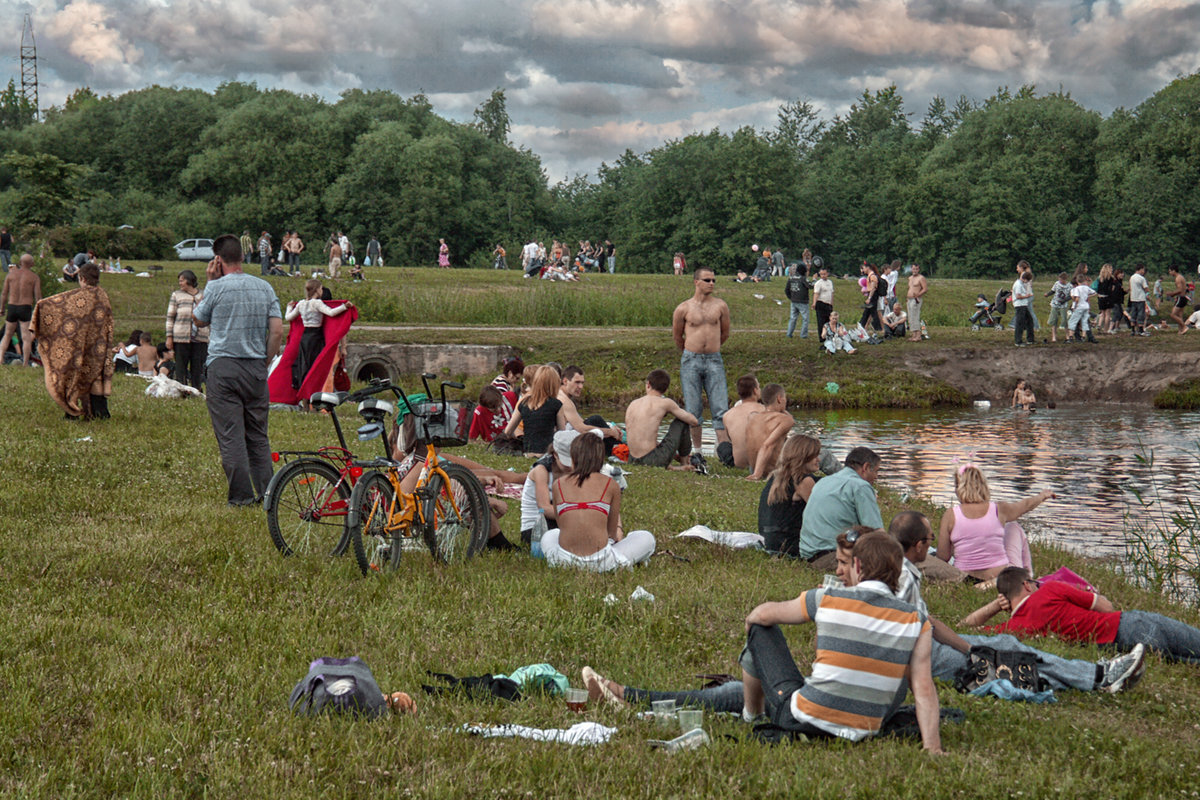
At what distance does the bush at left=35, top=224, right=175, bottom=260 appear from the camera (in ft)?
156

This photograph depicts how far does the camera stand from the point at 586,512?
8602 millimetres

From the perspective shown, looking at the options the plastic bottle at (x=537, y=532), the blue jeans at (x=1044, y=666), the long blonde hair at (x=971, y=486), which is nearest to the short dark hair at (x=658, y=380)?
the long blonde hair at (x=971, y=486)

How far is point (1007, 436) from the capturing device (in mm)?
21391

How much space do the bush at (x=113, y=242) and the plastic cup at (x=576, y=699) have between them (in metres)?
46.0

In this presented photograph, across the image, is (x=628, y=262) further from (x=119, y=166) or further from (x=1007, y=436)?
(x=1007, y=436)

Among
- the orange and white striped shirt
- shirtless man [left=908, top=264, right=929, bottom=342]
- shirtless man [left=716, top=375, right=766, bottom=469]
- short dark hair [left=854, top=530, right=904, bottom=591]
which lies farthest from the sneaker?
shirtless man [left=908, top=264, right=929, bottom=342]

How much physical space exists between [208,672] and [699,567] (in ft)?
14.3

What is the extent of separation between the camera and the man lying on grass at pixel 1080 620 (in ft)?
24.0

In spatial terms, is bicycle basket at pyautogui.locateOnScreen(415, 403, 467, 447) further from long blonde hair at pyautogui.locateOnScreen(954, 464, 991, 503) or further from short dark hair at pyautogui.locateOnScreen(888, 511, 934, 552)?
long blonde hair at pyautogui.locateOnScreen(954, 464, 991, 503)

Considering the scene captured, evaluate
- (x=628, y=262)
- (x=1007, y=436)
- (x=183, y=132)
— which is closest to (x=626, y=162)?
(x=628, y=262)

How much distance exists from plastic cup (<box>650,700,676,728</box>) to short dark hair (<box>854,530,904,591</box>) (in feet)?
3.57

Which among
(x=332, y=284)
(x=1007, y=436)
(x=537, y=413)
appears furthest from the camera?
(x=332, y=284)

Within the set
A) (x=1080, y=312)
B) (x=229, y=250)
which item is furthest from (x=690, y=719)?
(x=1080, y=312)

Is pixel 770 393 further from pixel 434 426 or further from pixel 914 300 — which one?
pixel 914 300
